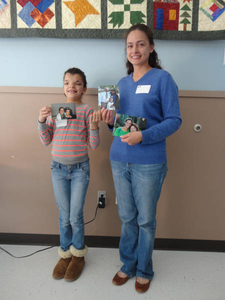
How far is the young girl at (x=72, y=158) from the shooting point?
1291 mm

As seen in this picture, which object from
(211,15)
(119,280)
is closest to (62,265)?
(119,280)

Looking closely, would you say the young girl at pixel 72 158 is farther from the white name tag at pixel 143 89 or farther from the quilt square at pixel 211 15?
the quilt square at pixel 211 15

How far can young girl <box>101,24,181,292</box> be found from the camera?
1.11 m

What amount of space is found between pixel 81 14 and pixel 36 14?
324 mm

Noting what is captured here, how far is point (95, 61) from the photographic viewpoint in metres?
1.56

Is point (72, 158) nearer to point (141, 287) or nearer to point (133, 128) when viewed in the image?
point (133, 128)

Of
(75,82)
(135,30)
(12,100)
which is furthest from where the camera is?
(12,100)

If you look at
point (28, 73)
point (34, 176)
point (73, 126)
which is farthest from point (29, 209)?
point (28, 73)

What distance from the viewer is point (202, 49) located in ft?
5.03

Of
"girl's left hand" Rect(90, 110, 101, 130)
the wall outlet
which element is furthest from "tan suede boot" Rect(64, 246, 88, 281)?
"girl's left hand" Rect(90, 110, 101, 130)

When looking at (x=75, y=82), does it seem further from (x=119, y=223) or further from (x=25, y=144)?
(x=119, y=223)

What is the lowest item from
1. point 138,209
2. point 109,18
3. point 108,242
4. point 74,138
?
point 108,242

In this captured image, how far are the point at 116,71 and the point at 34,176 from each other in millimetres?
1044

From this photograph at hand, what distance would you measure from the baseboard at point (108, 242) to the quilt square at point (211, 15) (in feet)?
5.34
